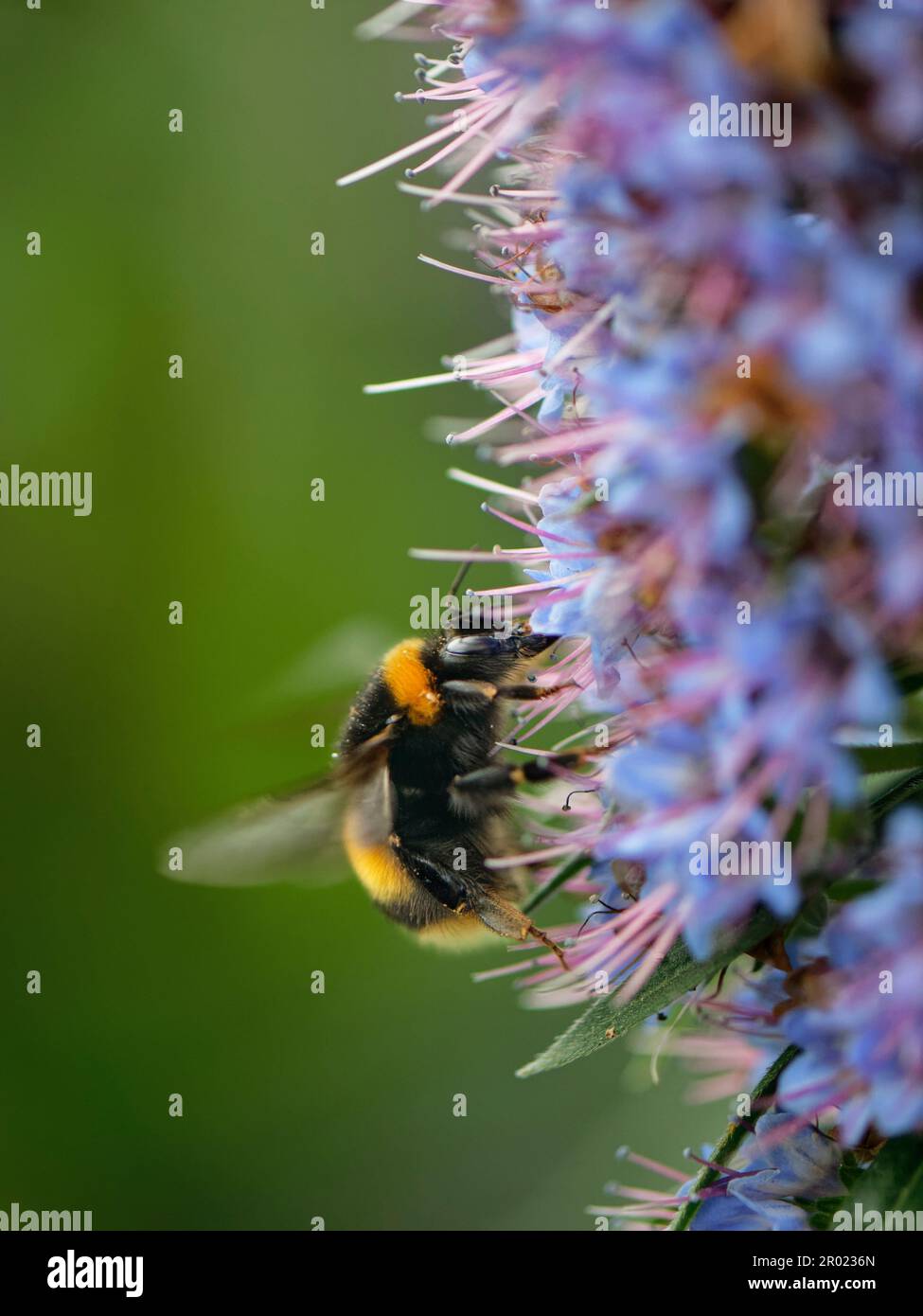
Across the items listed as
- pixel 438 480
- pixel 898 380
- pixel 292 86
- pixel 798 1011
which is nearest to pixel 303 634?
pixel 438 480

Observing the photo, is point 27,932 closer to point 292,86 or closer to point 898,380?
point 292,86

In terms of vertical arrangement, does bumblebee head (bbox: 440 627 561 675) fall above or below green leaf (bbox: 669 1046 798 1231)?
above

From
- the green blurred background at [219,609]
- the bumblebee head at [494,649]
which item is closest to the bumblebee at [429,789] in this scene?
the bumblebee head at [494,649]

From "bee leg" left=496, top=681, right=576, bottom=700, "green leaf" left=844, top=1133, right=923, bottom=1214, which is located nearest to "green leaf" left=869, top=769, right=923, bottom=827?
"green leaf" left=844, top=1133, right=923, bottom=1214

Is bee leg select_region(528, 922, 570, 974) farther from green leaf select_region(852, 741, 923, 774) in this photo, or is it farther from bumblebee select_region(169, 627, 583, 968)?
green leaf select_region(852, 741, 923, 774)

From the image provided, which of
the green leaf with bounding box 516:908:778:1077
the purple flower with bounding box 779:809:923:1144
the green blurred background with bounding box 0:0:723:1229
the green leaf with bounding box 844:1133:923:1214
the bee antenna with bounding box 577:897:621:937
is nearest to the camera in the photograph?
the purple flower with bounding box 779:809:923:1144

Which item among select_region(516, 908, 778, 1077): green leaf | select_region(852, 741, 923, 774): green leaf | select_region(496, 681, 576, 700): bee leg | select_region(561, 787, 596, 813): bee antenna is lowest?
select_region(516, 908, 778, 1077): green leaf

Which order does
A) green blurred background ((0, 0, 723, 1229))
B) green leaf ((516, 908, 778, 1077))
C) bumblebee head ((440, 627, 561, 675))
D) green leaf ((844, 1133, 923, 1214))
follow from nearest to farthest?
green leaf ((844, 1133, 923, 1214))
green leaf ((516, 908, 778, 1077))
bumblebee head ((440, 627, 561, 675))
green blurred background ((0, 0, 723, 1229))

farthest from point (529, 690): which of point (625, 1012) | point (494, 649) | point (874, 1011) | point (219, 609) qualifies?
point (219, 609)
